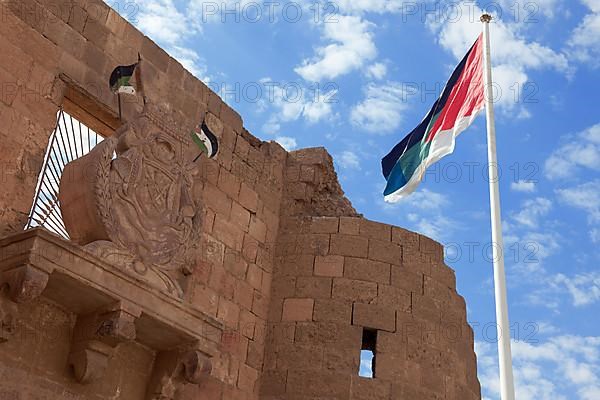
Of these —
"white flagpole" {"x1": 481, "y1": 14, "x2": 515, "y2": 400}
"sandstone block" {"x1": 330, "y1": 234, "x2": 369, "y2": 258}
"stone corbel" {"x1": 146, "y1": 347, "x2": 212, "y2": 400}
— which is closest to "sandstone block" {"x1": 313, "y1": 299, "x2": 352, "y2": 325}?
"sandstone block" {"x1": 330, "y1": 234, "x2": 369, "y2": 258}

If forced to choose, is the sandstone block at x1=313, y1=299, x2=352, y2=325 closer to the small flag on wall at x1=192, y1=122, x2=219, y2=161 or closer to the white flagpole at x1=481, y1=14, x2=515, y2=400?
the white flagpole at x1=481, y1=14, x2=515, y2=400

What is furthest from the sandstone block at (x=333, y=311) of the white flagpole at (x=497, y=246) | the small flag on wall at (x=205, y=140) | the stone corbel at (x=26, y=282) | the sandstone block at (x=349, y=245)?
the stone corbel at (x=26, y=282)

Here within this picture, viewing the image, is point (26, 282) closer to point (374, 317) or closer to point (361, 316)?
point (361, 316)

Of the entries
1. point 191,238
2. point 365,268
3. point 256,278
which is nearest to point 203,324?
point 191,238

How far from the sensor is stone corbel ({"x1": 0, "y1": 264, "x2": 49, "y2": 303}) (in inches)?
246

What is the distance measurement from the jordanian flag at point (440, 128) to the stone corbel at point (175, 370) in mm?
4462

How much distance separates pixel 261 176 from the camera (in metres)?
10.7

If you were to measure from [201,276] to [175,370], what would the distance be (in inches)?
59.8

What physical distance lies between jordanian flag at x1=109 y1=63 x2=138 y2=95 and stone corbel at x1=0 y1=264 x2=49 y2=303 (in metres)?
2.92

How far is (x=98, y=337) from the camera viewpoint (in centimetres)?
689

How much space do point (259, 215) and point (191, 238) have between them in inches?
86.4

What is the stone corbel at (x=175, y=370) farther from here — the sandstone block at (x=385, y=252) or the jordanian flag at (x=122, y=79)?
the sandstone block at (x=385, y=252)

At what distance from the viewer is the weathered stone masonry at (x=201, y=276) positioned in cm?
684

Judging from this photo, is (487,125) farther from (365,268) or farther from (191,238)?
(191,238)
